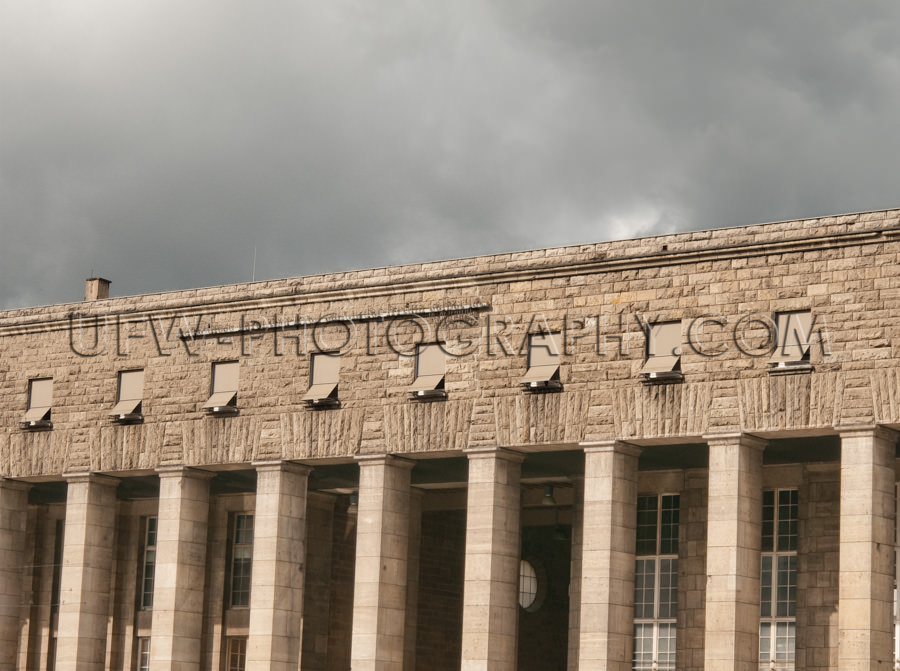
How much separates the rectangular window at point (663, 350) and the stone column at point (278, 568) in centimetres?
1020

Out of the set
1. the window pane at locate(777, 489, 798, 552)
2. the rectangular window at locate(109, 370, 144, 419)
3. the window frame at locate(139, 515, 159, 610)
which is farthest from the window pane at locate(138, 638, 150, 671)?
the window pane at locate(777, 489, 798, 552)

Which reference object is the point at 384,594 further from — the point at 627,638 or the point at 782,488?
the point at 782,488

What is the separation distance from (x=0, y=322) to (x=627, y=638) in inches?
869

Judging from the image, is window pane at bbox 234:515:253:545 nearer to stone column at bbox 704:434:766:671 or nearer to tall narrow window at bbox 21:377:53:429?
tall narrow window at bbox 21:377:53:429

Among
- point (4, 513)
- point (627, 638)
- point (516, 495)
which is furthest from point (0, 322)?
point (627, 638)

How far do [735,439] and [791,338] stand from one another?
2.51 m

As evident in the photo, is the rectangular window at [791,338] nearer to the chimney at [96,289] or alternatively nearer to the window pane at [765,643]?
the window pane at [765,643]

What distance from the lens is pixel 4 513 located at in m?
47.8

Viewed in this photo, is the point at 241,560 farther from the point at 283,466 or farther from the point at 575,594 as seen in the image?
the point at 575,594

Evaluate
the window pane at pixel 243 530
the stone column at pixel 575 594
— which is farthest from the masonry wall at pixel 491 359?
the window pane at pixel 243 530

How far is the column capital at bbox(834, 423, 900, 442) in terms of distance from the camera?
3475cm

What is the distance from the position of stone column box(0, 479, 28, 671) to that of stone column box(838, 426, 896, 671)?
24.4 metres

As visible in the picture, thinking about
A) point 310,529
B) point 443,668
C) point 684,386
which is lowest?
point 443,668

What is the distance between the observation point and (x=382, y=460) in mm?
40969
